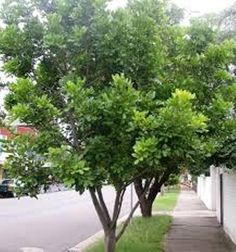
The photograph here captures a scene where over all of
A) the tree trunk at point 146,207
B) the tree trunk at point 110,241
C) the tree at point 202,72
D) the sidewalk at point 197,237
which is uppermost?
the tree at point 202,72

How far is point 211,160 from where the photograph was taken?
10375 millimetres

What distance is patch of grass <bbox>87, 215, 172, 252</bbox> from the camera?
45.3ft

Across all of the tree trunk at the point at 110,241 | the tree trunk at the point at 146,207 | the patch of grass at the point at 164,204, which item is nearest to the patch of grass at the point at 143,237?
the tree trunk at the point at 146,207

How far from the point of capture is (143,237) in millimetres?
16016

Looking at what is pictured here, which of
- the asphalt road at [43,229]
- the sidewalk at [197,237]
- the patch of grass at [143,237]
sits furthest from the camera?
the asphalt road at [43,229]

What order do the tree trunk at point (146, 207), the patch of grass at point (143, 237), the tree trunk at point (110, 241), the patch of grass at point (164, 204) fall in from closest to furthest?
the tree trunk at point (110, 241) → the patch of grass at point (143, 237) → the tree trunk at point (146, 207) → the patch of grass at point (164, 204)

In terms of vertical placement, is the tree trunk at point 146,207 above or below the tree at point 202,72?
below

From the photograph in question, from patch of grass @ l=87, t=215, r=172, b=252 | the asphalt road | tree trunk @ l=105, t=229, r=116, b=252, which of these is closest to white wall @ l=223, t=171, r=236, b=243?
patch of grass @ l=87, t=215, r=172, b=252

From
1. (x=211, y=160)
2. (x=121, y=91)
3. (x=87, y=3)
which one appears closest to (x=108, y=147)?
(x=121, y=91)

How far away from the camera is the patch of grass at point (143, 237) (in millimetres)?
13820

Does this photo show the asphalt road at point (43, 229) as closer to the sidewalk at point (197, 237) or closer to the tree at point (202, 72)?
the sidewalk at point (197, 237)

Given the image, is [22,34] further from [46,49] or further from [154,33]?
[154,33]

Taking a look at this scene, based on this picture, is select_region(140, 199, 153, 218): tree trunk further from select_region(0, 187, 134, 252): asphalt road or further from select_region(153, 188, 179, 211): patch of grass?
Answer: select_region(153, 188, 179, 211): patch of grass

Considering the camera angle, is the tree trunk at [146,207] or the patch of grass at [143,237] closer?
the patch of grass at [143,237]
